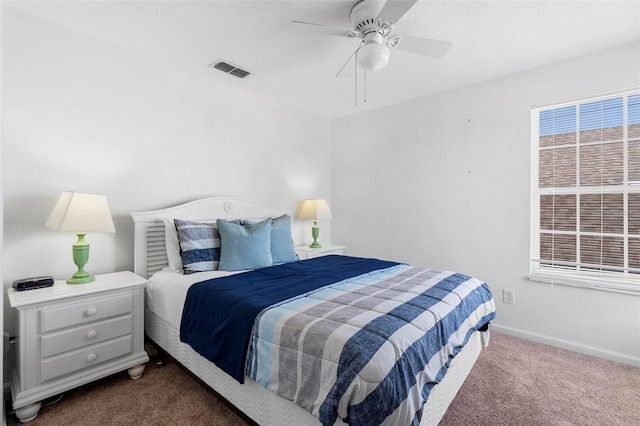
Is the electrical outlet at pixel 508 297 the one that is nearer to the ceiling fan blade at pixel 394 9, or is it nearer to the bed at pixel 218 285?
the bed at pixel 218 285

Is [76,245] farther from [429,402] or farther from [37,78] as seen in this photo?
[429,402]

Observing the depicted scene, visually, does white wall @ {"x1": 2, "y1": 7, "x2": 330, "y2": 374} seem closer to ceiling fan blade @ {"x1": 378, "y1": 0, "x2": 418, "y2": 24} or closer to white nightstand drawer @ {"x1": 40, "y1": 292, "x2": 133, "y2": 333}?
white nightstand drawer @ {"x1": 40, "y1": 292, "x2": 133, "y2": 333}

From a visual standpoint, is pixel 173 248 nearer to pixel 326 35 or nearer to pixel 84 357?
pixel 84 357

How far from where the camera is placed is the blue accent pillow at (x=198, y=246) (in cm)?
231

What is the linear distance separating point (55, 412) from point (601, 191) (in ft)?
14.1

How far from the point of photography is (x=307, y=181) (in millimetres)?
4184

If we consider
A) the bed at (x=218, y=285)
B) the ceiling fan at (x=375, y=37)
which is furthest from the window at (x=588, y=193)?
the ceiling fan at (x=375, y=37)

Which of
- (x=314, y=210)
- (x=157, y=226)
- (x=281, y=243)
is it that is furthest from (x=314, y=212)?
(x=157, y=226)

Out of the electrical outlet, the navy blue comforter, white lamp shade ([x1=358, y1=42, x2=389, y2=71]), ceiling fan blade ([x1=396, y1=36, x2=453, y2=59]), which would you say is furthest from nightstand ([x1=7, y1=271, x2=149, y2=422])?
the electrical outlet

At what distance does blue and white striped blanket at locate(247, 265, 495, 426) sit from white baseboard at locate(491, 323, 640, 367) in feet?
5.11

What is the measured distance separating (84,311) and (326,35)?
2514mm

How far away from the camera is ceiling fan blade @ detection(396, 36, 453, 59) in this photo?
6.19 feet

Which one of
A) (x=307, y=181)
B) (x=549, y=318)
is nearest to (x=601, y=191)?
(x=549, y=318)

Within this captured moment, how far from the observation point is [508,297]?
9.68 feet
